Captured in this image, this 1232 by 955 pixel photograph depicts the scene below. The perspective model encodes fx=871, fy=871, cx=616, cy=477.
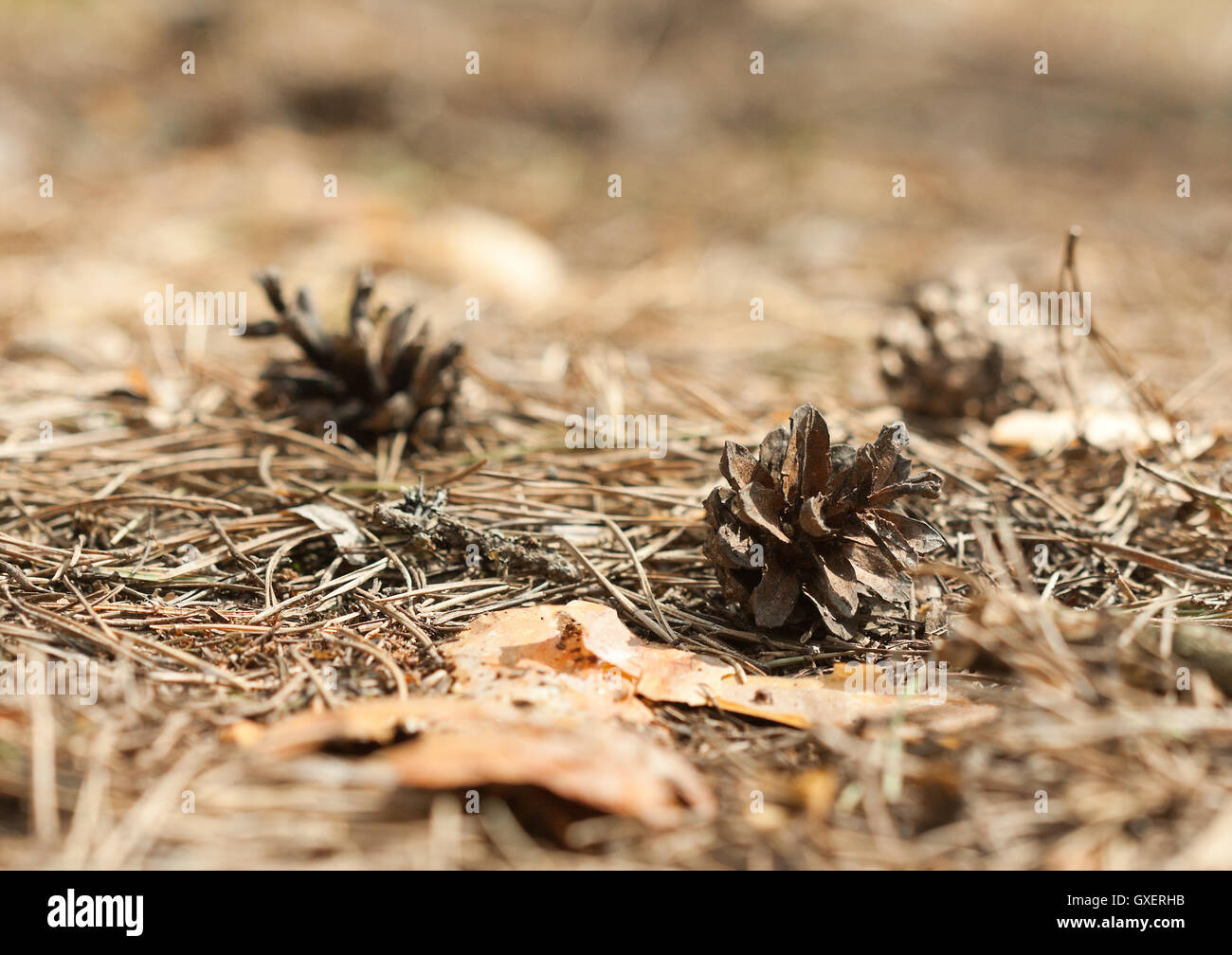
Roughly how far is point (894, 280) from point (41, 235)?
3.40 meters

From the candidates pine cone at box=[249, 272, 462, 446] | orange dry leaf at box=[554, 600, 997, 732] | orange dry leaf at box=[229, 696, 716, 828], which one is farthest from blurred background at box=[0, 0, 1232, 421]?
orange dry leaf at box=[229, 696, 716, 828]

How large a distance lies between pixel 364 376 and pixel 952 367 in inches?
56.5

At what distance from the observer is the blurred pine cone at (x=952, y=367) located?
219 cm

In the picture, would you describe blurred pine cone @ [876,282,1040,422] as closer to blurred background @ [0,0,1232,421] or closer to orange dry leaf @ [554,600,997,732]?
blurred background @ [0,0,1232,421]

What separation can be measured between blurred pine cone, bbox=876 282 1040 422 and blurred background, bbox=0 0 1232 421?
0.17 meters

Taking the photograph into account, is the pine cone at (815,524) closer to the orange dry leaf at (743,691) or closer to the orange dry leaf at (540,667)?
the orange dry leaf at (743,691)

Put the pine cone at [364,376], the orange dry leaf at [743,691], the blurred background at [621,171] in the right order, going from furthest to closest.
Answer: the blurred background at [621,171] → the pine cone at [364,376] → the orange dry leaf at [743,691]

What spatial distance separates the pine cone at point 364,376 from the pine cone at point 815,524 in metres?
0.83

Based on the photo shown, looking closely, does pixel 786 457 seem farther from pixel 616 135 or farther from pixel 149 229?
pixel 616 135

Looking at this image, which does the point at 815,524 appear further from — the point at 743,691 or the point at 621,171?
the point at 621,171

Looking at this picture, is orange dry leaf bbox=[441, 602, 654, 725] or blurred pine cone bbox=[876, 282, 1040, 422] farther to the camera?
blurred pine cone bbox=[876, 282, 1040, 422]

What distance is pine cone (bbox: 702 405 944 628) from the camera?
4.35 ft

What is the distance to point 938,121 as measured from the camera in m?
5.18

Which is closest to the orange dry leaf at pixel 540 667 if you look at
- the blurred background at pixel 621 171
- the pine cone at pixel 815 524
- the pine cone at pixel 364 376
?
the pine cone at pixel 815 524
